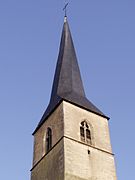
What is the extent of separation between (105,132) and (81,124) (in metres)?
1.46

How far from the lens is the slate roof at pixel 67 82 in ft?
64.8

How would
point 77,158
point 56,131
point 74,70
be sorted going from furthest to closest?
point 74,70 → point 56,131 → point 77,158

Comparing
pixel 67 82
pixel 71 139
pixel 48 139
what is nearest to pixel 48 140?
pixel 48 139

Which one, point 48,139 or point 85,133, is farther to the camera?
point 48,139

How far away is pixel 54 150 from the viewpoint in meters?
17.7

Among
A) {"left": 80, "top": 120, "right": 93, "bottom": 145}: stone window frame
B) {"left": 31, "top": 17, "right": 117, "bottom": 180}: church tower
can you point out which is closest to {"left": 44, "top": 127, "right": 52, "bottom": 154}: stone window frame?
{"left": 31, "top": 17, "right": 117, "bottom": 180}: church tower

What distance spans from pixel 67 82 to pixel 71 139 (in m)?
4.86

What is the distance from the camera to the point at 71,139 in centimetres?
1744

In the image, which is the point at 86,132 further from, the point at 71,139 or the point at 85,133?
the point at 71,139

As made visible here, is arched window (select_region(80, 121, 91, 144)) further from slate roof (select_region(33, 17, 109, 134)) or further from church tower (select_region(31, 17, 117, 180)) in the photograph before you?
slate roof (select_region(33, 17, 109, 134))

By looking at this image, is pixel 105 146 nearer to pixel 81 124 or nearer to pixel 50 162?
pixel 81 124

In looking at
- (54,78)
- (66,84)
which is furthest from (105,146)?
(54,78)

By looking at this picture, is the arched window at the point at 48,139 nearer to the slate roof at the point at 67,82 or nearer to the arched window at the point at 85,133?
the slate roof at the point at 67,82

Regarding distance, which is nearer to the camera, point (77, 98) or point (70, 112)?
point (70, 112)
